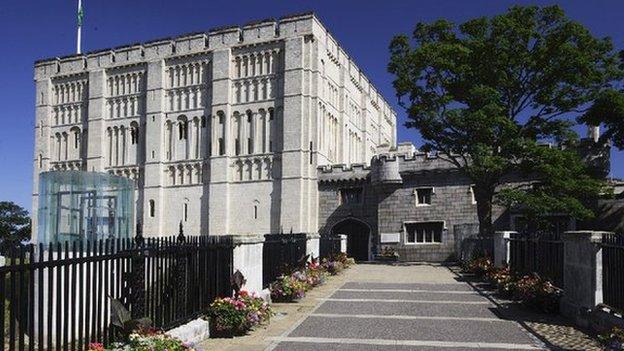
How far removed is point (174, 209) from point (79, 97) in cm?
1530

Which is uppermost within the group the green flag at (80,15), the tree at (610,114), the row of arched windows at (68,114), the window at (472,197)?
the green flag at (80,15)

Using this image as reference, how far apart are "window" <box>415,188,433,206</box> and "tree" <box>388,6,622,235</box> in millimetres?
5580

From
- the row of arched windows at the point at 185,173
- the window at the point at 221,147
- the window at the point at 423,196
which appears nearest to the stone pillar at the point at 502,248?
the window at the point at 423,196

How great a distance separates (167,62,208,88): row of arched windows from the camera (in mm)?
49250

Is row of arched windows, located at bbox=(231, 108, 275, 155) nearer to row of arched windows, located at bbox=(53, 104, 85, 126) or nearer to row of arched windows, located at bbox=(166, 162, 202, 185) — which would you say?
row of arched windows, located at bbox=(166, 162, 202, 185)

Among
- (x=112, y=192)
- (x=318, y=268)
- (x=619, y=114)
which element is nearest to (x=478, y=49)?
(x=619, y=114)

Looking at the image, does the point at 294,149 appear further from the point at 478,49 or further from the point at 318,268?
the point at 318,268

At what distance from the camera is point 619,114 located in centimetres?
2741

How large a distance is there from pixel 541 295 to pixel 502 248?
6970mm

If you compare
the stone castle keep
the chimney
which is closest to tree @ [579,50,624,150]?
the stone castle keep

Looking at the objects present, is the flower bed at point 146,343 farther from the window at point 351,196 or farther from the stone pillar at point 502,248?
the window at point 351,196

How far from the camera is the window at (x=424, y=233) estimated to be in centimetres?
3672

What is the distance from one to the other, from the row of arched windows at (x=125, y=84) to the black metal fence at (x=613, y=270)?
47.0m

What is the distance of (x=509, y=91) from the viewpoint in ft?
102
